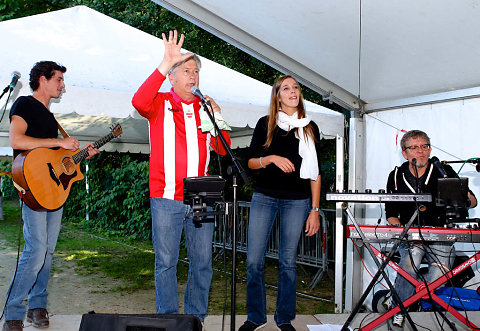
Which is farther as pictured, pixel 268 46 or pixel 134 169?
pixel 134 169

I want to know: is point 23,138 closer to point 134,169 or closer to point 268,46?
point 268,46

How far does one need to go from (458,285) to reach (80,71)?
3.54m

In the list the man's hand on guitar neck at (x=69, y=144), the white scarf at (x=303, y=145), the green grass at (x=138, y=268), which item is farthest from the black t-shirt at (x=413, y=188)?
the man's hand on guitar neck at (x=69, y=144)

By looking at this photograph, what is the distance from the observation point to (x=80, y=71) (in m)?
3.96

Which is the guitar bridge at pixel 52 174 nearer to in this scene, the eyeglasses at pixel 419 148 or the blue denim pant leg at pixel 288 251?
the blue denim pant leg at pixel 288 251

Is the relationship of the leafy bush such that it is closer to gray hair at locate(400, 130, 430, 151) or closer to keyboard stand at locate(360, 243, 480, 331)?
gray hair at locate(400, 130, 430, 151)

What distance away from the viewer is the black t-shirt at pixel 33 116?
3.11 metres

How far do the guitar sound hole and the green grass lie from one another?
2292mm

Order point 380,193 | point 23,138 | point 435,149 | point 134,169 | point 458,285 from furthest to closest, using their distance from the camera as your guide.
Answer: point 134,169 → point 435,149 → point 458,285 → point 23,138 → point 380,193

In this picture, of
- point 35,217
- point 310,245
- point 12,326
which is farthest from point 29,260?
point 310,245

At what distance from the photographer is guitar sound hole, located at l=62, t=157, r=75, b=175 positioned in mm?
3513

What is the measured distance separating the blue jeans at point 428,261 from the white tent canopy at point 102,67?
165 cm

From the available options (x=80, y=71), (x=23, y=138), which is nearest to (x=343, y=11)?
(x=80, y=71)

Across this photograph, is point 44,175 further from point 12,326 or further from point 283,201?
point 283,201
